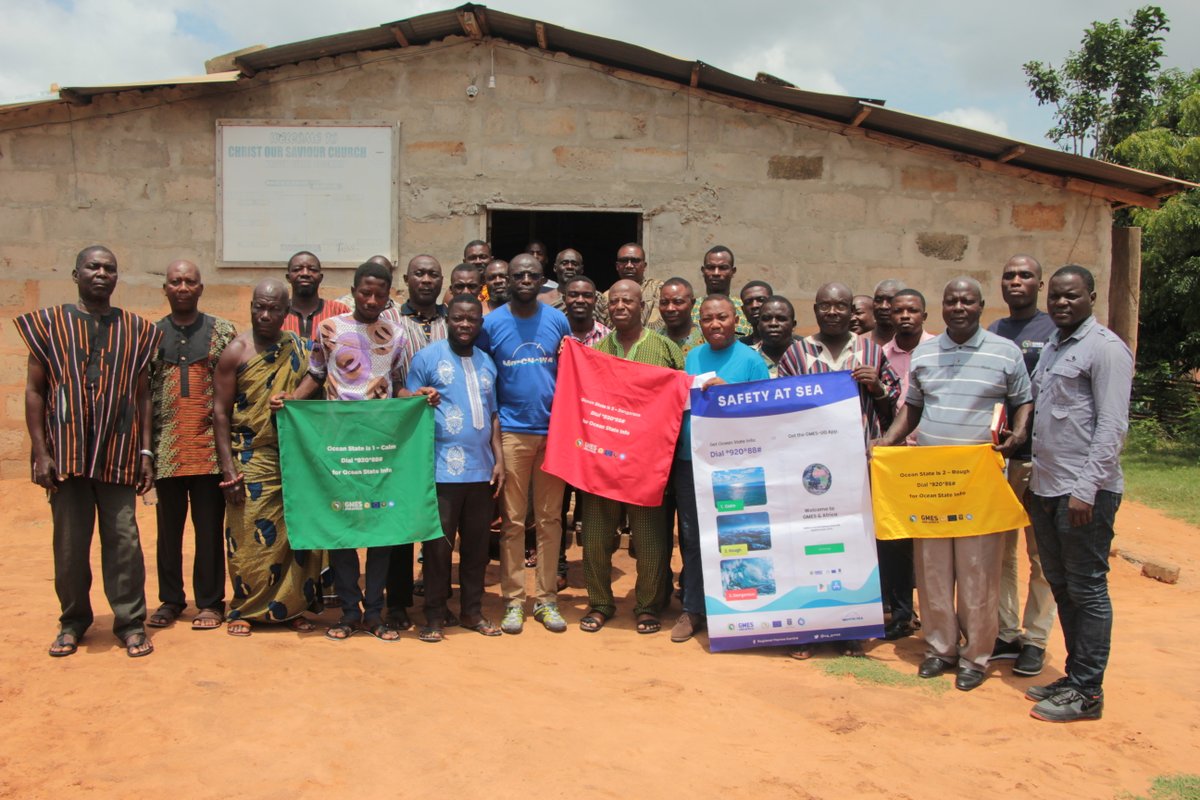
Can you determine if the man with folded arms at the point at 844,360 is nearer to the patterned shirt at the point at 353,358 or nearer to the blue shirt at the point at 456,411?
the blue shirt at the point at 456,411

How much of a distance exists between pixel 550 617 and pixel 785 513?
4.65 feet

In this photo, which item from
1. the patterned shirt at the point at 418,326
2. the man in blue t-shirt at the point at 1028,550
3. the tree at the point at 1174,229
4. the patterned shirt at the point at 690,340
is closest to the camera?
the man in blue t-shirt at the point at 1028,550

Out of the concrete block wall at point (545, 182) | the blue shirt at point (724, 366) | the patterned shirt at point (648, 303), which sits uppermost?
the concrete block wall at point (545, 182)

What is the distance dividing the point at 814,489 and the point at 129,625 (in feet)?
11.3

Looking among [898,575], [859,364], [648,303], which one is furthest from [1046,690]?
[648,303]

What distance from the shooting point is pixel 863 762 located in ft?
12.0

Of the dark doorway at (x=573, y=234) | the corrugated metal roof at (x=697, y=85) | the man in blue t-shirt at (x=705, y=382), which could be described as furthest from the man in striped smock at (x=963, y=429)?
the dark doorway at (x=573, y=234)

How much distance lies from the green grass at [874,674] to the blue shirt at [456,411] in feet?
6.61

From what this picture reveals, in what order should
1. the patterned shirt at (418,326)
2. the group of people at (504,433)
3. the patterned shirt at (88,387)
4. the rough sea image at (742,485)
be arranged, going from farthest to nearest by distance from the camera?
1. the patterned shirt at (418,326)
2. the rough sea image at (742,485)
3. the patterned shirt at (88,387)
4. the group of people at (504,433)

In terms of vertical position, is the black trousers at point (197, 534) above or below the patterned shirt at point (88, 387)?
below

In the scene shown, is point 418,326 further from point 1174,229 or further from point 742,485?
point 1174,229

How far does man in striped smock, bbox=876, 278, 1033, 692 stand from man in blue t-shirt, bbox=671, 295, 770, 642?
846 mm

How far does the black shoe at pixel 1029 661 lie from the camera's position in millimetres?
4633

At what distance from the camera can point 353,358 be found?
494 centimetres
